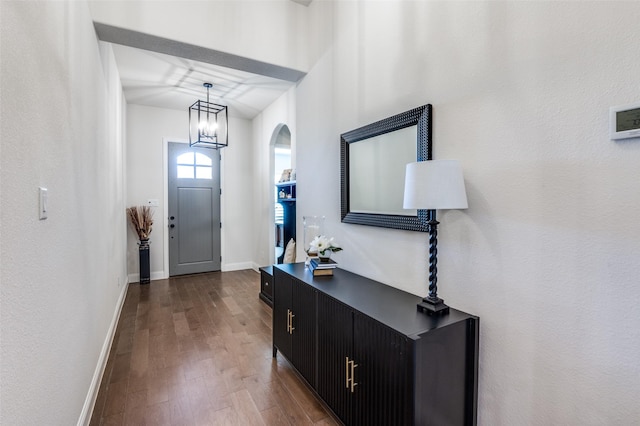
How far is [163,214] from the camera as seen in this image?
5266mm

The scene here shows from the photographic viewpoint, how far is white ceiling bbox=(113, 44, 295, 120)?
137 inches

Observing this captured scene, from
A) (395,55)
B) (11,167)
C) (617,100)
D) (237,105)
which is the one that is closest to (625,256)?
(617,100)

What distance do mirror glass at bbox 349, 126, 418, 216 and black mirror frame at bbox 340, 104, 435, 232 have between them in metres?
0.03

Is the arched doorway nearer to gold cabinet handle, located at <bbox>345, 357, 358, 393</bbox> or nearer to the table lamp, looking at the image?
gold cabinet handle, located at <bbox>345, 357, 358, 393</bbox>

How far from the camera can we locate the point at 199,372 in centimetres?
244

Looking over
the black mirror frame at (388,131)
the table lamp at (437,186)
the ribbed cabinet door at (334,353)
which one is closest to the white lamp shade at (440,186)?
the table lamp at (437,186)

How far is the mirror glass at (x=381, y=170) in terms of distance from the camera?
1.97m

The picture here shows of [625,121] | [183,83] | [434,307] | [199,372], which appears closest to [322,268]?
[434,307]

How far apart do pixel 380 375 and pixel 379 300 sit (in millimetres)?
416

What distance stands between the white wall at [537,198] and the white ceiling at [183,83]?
2.53 m

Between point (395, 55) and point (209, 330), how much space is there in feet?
10.1

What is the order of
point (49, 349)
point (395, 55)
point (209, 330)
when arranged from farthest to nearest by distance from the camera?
point (209, 330) < point (395, 55) < point (49, 349)

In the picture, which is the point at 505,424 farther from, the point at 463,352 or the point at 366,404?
the point at 366,404

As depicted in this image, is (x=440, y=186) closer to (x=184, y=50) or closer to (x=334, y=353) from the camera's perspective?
(x=334, y=353)
